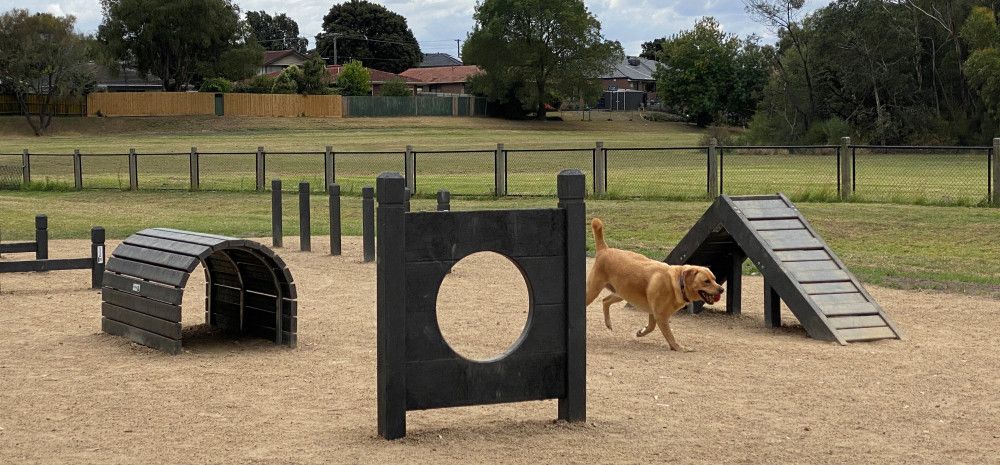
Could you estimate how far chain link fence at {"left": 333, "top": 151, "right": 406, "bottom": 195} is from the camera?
32956mm

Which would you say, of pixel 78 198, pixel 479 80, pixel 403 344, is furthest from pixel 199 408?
pixel 479 80

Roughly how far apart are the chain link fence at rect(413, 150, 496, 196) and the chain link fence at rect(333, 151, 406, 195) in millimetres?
886

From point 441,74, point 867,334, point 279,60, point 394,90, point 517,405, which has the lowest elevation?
point 517,405

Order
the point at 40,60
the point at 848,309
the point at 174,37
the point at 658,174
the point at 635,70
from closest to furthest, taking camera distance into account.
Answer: the point at 848,309
the point at 658,174
the point at 40,60
the point at 174,37
the point at 635,70

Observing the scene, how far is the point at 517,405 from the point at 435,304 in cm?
129

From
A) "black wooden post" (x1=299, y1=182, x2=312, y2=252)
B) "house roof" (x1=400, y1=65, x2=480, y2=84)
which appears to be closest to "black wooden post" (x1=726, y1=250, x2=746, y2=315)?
"black wooden post" (x1=299, y1=182, x2=312, y2=252)

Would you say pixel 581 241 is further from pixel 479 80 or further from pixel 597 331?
pixel 479 80

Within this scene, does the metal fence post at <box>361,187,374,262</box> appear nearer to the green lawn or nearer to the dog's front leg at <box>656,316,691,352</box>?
the green lawn

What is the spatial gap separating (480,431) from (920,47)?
57108 mm

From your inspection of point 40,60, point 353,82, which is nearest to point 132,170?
point 40,60

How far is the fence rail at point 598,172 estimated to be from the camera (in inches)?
1119

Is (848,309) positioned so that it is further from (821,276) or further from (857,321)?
(821,276)

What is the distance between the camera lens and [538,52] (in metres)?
91.4

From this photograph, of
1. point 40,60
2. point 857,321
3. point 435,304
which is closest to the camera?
point 435,304
